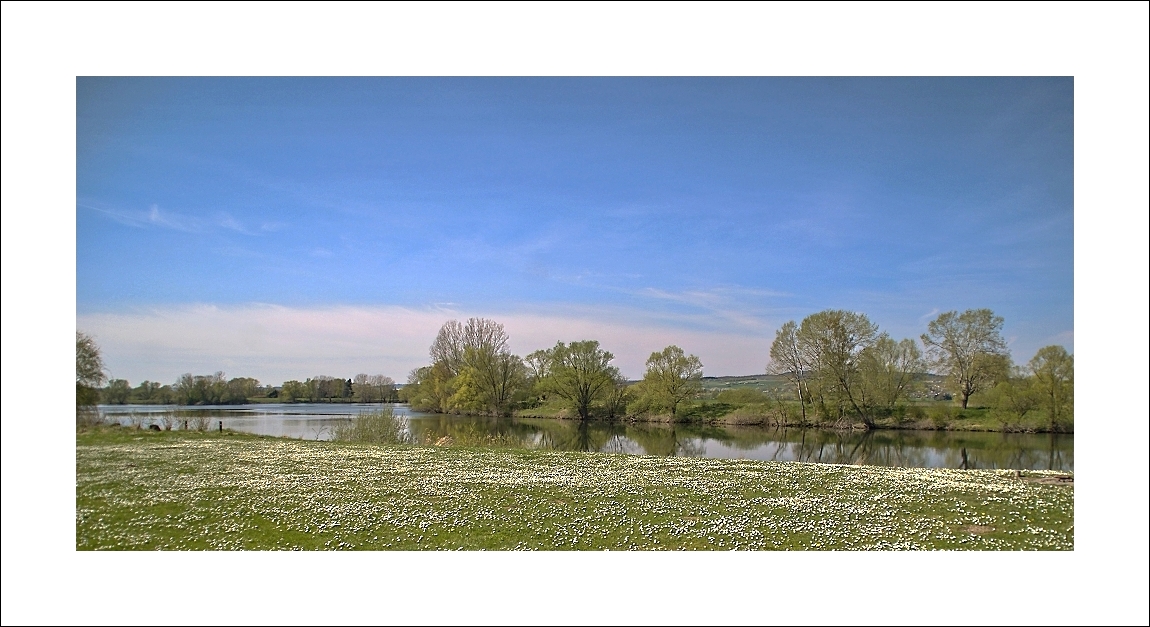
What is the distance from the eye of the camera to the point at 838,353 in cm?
2180

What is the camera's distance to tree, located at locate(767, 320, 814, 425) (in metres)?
22.0

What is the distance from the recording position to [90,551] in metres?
7.01

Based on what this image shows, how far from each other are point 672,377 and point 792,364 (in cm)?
513

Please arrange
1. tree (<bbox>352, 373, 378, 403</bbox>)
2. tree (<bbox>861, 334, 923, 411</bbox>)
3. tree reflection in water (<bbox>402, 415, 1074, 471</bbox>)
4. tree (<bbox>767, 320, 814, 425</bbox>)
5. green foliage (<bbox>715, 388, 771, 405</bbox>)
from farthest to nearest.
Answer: green foliage (<bbox>715, 388, 771, 405</bbox>) → tree (<bbox>767, 320, 814, 425</bbox>) → tree (<bbox>861, 334, 923, 411</bbox>) → tree (<bbox>352, 373, 378, 403</bbox>) → tree reflection in water (<bbox>402, 415, 1074, 471</bbox>)

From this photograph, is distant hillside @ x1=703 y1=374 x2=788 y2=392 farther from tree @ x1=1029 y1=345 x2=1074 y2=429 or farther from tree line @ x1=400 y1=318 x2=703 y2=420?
tree @ x1=1029 y1=345 x2=1074 y2=429

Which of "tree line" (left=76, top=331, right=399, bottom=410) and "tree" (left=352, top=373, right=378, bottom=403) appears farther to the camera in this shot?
"tree" (left=352, top=373, right=378, bottom=403)

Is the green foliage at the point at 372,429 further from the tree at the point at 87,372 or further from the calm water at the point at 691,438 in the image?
the tree at the point at 87,372

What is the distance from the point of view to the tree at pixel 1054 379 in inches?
432

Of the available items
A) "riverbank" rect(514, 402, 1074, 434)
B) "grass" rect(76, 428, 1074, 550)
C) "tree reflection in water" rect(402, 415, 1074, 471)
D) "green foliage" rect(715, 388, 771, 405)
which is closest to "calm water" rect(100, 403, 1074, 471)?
"tree reflection in water" rect(402, 415, 1074, 471)

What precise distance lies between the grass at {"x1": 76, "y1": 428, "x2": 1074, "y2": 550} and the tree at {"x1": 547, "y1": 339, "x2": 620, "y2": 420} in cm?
1452

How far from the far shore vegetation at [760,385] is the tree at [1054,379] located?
44 millimetres
